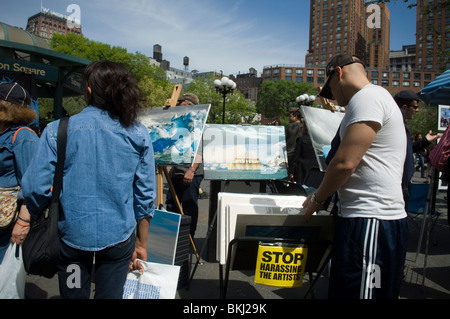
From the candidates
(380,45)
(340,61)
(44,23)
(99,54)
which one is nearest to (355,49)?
(380,45)

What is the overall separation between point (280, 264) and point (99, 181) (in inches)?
52.2

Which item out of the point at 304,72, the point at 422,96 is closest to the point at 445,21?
the point at 304,72

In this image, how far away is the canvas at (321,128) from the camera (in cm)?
377

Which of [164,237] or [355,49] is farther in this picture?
[355,49]

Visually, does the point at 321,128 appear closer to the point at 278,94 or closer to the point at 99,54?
the point at 99,54

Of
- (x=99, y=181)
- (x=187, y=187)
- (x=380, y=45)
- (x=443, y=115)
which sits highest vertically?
(x=380, y=45)

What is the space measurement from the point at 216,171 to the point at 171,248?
0.96 meters

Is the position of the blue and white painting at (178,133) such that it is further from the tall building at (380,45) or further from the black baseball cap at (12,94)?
the tall building at (380,45)

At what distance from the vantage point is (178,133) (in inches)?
142

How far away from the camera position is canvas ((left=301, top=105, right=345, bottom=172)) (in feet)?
12.4

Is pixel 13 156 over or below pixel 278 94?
below

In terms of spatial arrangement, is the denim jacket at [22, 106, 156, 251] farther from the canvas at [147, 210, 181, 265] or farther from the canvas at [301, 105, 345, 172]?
the canvas at [301, 105, 345, 172]

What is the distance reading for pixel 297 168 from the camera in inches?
234

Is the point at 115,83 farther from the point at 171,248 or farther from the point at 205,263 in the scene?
the point at 205,263
